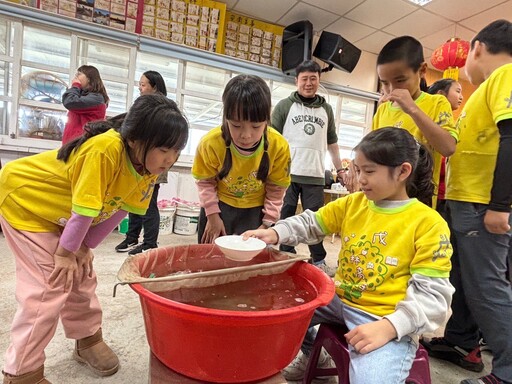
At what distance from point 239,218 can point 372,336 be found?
0.64 meters

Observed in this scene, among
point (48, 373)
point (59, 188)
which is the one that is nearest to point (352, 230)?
point (59, 188)

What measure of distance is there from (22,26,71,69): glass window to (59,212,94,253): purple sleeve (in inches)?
107

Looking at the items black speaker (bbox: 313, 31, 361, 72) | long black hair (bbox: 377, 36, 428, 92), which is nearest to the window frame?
black speaker (bbox: 313, 31, 361, 72)

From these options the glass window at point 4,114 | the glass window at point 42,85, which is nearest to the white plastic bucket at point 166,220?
the glass window at point 42,85

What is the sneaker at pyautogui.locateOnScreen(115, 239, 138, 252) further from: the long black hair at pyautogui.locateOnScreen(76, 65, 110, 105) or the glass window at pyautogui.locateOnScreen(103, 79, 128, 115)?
the glass window at pyautogui.locateOnScreen(103, 79, 128, 115)

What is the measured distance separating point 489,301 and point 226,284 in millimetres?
795

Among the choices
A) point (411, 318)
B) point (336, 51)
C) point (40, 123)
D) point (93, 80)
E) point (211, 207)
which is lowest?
point (411, 318)

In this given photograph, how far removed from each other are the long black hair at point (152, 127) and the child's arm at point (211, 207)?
1.04ft

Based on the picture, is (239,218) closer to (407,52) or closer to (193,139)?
(407,52)

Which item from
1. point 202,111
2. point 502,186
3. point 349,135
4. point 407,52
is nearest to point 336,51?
point 349,135

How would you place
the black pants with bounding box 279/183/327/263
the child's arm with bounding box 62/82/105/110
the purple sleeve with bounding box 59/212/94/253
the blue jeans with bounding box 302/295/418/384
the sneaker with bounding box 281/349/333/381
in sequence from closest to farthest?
1. the blue jeans with bounding box 302/295/418/384
2. the purple sleeve with bounding box 59/212/94/253
3. the sneaker with bounding box 281/349/333/381
4. the child's arm with bounding box 62/82/105/110
5. the black pants with bounding box 279/183/327/263

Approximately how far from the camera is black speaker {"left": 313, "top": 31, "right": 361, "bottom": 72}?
332cm

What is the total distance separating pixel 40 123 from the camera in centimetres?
274

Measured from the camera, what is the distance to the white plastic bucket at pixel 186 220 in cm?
283
